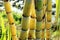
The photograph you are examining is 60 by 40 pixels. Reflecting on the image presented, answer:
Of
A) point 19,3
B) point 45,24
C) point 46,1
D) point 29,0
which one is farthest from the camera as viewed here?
point 19,3

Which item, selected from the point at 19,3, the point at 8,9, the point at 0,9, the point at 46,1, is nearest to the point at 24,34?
the point at 8,9

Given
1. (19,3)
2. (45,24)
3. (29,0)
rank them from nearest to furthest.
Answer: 1. (29,0)
2. (45,24)
3. (19,3)

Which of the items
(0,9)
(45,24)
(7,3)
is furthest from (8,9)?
(0,9)

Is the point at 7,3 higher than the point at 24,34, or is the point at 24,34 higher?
the point at 7,3

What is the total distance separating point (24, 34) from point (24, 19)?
61 mm

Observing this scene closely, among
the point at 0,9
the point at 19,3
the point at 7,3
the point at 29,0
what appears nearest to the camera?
the point at 29,0

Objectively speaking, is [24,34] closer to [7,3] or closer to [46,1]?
[7,3]

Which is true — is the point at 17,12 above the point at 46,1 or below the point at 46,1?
below

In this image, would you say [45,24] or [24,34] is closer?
[24,34]

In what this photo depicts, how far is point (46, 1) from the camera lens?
2.50ft

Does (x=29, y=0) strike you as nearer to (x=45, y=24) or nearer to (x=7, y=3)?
(x=7, y=3)

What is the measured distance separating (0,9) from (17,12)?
0.23 m

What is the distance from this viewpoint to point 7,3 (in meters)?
0.63

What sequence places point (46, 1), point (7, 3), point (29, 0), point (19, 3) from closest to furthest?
point (29, 0) → point (7, 3) → point (46, 1) → point (19, 3)
